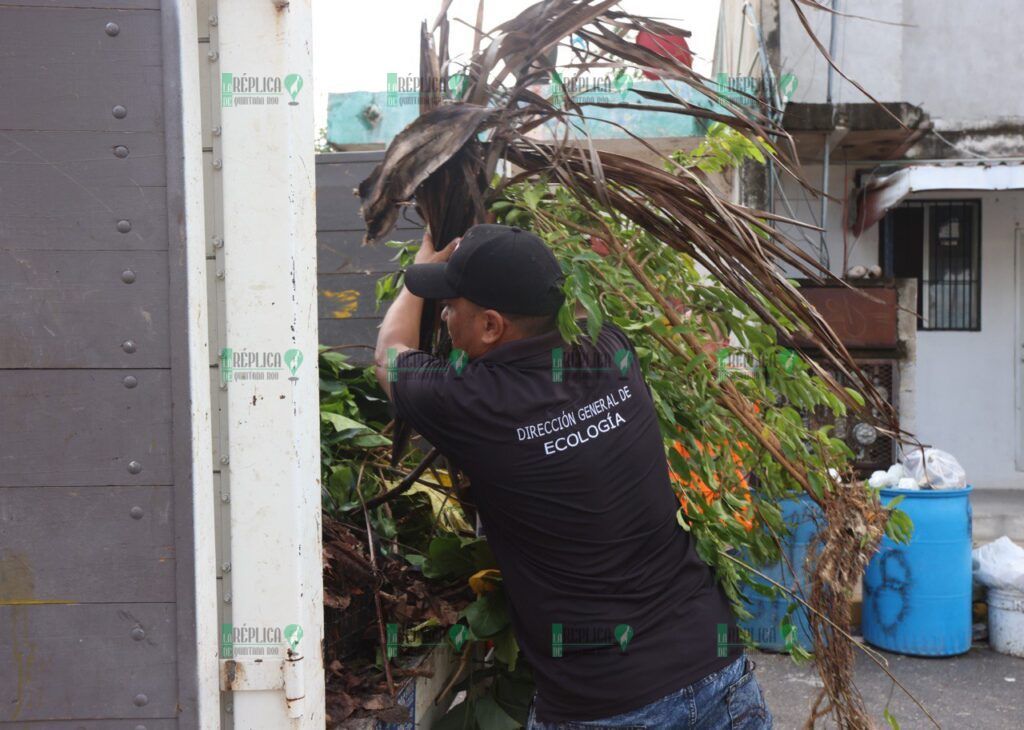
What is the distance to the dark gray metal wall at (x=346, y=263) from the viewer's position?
15.6ft

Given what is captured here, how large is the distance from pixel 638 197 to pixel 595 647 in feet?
4.23

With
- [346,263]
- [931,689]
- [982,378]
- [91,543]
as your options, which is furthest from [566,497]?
[982,378]

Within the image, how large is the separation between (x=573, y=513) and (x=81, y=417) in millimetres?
1110

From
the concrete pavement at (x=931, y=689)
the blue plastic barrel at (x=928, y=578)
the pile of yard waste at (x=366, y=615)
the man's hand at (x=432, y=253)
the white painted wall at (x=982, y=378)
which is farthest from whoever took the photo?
the white painted wall at (x=982, y=378)

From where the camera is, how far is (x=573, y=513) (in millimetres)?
2307

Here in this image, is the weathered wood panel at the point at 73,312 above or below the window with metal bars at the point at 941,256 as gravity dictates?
below

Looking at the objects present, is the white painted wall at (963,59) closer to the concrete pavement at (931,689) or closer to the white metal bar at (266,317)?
the concrete pavement at (931,689)

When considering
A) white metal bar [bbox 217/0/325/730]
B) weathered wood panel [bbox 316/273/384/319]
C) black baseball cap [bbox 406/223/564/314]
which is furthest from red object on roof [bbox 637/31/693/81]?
weathered wood panel [bbox 316/273/384/319]

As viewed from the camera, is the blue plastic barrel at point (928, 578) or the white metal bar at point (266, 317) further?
the blue plastic barrel at point (928, 578)

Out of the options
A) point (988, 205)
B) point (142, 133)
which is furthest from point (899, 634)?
point (142, 133)

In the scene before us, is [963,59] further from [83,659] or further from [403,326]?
A: [83,659]

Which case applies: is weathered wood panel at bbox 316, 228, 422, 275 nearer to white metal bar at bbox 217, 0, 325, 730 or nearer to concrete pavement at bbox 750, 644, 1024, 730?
white metal bar at bbox 217, 0, 325, 730

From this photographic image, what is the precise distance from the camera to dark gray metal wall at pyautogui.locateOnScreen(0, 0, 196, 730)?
1735 millimetres

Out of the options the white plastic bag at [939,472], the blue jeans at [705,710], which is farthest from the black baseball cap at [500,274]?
the white plastic bag at [939,472]
